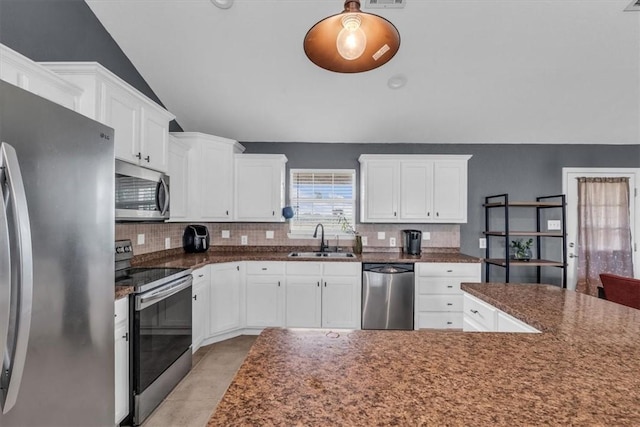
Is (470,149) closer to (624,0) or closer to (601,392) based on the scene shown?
(624,0)

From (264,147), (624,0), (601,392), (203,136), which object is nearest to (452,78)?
(624,0)

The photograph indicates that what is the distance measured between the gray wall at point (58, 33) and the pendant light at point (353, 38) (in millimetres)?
2079

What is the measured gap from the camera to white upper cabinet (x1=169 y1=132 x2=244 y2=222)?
3283 millimetres

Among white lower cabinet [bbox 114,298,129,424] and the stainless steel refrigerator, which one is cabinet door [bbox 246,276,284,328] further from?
the stainless steel refrigerator

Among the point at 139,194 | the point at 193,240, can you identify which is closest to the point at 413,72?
the point at 139,194

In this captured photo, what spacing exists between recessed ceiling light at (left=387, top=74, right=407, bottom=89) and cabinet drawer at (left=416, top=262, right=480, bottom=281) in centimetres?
187

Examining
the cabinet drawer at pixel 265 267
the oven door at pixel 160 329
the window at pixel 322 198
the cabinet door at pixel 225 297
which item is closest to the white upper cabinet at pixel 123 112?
the oven door at pixel 160 329

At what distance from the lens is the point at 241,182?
3580 millimetres

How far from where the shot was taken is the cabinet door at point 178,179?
118 inches

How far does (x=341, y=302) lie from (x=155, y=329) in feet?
5.95

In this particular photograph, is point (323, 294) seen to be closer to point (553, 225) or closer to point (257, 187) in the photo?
point (257, 187)

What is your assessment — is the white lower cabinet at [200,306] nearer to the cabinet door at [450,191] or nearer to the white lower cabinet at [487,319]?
the white lower cabinet at [487,319]

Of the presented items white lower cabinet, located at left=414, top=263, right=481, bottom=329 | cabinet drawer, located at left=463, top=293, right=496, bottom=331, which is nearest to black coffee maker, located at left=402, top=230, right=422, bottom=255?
white lower cabinet, located at left=414, top=263, right=481, bottom=329

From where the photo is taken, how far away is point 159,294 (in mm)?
1995
